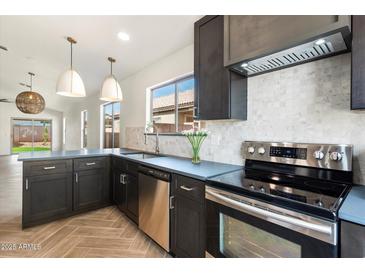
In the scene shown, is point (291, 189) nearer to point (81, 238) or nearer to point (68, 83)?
point (81, 238)

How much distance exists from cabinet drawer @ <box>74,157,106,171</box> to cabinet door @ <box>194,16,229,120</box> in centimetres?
185

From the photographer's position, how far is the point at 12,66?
542cm

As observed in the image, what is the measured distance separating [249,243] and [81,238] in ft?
6.48

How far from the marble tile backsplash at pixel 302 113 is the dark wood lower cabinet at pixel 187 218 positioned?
66 cm

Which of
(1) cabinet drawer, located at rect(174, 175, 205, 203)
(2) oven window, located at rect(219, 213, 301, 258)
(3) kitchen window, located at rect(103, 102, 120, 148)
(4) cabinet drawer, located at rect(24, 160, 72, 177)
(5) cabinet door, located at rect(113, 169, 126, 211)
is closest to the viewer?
(2) oven window, located at rect(219, 213, 301, 258)

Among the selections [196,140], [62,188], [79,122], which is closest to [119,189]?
[62,188]

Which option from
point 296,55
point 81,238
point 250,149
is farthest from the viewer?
point 81,238

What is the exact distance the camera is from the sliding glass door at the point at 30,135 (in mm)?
9735

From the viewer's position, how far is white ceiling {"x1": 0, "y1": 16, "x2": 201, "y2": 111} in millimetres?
2367

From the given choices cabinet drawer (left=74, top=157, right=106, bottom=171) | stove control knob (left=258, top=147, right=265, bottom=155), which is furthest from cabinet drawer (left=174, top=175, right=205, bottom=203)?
cabinet drawer (left=74, top=157, right=106, bottom=171)

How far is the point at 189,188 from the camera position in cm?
162

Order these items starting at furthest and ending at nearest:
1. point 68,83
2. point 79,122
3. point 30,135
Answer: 1. point 30,135
2. point 79,122
3. point 68,83

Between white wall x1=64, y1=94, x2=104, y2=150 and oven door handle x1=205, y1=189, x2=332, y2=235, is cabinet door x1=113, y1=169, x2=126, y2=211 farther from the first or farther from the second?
white wall x1=64, y1=94, x2=104, y2=150

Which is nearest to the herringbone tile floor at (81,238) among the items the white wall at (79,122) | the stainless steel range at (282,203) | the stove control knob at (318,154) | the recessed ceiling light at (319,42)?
the stainless steel range at (282,203)
